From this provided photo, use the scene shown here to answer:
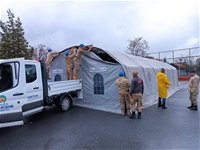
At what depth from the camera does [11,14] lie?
16.9 metres

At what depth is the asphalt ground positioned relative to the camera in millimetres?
3928

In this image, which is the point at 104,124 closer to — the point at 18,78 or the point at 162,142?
the point at 162,142

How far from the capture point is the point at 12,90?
4.52m

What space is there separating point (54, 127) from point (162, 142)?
11.1 feet

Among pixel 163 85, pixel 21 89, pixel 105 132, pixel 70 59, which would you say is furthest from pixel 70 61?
pixel 163 85

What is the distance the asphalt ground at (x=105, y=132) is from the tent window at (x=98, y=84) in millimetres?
1493

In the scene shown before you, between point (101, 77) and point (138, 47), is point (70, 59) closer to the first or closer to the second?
point (101, 77)

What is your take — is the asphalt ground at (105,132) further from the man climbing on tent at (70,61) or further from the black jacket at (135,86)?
the man climbing on tent at (70,61)

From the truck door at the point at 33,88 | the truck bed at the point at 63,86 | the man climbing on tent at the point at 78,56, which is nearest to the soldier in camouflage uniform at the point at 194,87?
the man climbing on tent at the point at 78,56

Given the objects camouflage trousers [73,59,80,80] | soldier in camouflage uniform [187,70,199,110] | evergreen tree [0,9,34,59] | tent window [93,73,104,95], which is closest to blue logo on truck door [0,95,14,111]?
camouflage trousers [73,59,80,80]

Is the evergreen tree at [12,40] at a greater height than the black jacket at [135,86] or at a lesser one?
greater

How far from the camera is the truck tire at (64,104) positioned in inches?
267

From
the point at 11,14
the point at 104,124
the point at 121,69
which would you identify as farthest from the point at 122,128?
the point at 11,14

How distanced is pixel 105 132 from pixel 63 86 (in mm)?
2970
